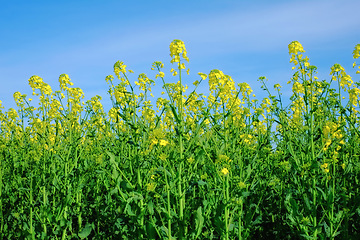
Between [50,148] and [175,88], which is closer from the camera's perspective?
[175,88]

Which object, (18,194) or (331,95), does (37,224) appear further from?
(331,95)

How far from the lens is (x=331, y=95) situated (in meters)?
5.67

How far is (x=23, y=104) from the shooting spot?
7707mm

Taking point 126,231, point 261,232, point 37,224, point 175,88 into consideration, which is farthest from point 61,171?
point 261,232

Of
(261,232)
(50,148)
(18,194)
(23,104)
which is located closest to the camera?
(50,148)

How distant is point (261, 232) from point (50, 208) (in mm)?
2906

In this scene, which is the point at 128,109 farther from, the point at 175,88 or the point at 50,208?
the point at 50,208

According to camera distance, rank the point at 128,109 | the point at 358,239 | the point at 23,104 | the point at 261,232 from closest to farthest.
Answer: the point at 128,109, the point at 358,239, the point at 261,232, the point at 23,104

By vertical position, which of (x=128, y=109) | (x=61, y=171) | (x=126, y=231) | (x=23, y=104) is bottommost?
(x=126, y=231)

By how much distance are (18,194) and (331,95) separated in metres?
5.18

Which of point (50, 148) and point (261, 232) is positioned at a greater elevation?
point (50, 148)

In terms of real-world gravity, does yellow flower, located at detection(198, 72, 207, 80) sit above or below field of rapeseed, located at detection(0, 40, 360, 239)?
above

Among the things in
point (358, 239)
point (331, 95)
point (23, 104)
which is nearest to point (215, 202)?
point (358, 239)

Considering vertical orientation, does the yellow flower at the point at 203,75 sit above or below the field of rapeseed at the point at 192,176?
above
